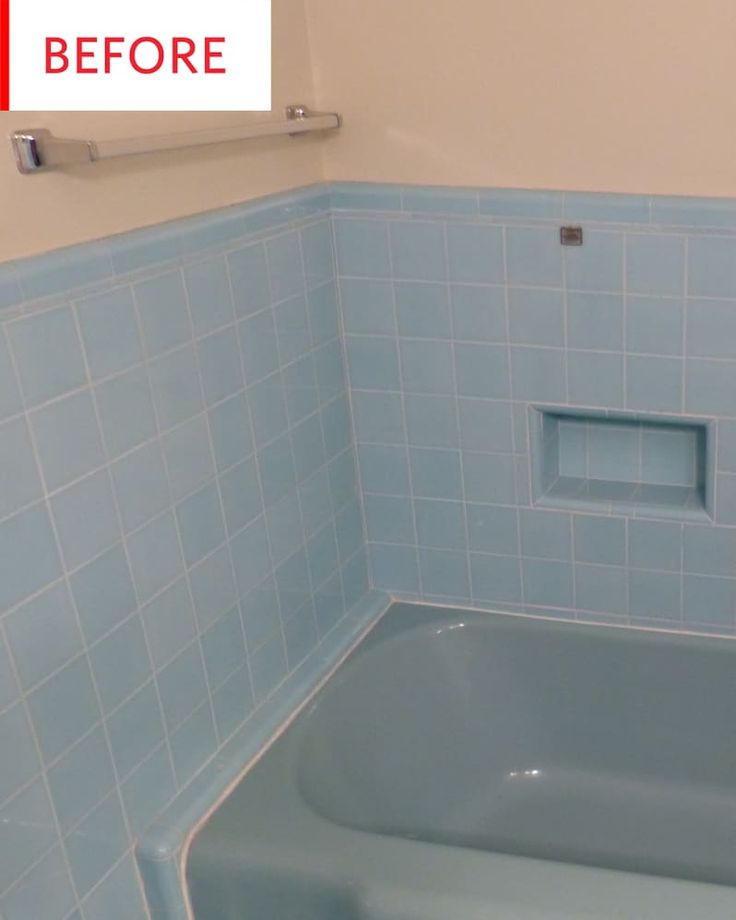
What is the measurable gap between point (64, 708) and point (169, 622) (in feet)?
0.74

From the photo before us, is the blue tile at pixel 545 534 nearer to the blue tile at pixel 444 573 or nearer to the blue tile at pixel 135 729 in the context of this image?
the blue tile at pixel 444 573

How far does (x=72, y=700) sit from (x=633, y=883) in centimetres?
74

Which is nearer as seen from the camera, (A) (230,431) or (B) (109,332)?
(B) (109,332)

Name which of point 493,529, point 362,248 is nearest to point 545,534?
point 493,529

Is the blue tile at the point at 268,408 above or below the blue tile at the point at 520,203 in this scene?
below

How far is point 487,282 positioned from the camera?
5.98ft

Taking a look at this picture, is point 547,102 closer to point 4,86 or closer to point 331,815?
point 4,86

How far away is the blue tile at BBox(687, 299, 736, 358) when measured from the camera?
66.9 inches

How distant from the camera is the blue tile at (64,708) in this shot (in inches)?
51.2

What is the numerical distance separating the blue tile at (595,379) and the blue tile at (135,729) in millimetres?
852

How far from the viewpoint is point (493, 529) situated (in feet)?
6.54

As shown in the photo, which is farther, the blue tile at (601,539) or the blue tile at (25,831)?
the blue tile at (601,539)

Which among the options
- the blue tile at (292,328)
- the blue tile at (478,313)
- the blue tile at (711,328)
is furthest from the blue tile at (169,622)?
the blue tile at (711,328)

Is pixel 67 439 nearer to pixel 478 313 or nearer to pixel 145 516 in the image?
pixel 145 516
